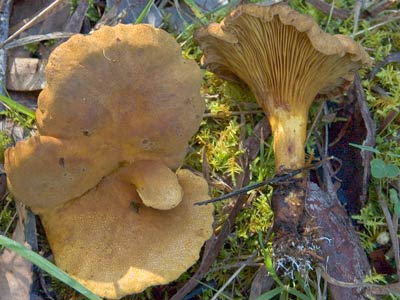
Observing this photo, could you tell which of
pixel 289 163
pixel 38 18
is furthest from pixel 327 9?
pixel 38 18

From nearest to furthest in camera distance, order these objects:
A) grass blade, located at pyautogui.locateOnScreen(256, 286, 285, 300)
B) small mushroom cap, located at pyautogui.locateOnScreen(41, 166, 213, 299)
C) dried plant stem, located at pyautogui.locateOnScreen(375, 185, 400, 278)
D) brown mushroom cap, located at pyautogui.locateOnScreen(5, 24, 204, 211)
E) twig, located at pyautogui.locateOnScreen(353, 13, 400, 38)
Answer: brown mushroom cap, located at pyautogui.locateOnScreen(5, 24, 204, 211)
small mushroom cap, located at pyautogui.locateOnScreen(41, 166, 213, 299)
grass blade, located at pyautogui.locateOnScreen(256, 286, 285, 300)
dried plant stem, located at pyautogui.locateOnScreen(375, 185, 400, 278)
twig, located at pyautogui.locateOnScreen(353, 13, 400, 38)

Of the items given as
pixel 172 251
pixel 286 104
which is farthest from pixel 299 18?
pixel 172 251

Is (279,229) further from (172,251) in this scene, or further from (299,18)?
(299,18)

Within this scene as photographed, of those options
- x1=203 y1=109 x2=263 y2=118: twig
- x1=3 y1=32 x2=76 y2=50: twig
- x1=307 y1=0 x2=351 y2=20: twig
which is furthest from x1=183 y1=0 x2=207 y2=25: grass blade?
x1=3 y1=32 x2=76 y2=50: twig

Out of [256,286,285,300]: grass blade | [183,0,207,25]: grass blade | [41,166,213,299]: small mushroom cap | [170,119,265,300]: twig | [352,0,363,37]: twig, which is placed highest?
[183,0,207,25]: grass blade

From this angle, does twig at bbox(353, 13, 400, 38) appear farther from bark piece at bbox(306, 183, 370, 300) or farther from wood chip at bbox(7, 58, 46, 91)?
wood chip at bbox(7, 58, 46, 91)

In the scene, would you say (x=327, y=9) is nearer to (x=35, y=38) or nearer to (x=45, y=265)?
(x=35, y=38)

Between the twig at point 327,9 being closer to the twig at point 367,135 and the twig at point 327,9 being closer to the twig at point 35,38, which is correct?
the twig at point 367,135
